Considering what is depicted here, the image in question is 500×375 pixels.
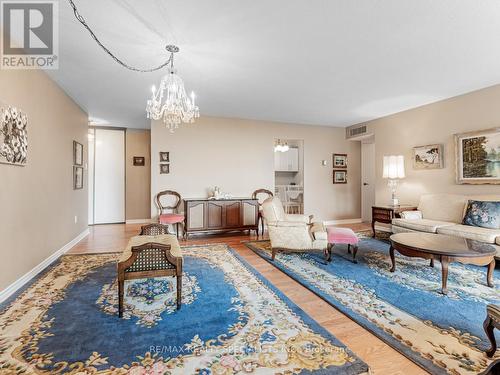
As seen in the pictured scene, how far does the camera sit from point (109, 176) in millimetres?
6812

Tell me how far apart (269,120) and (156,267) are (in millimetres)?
4766

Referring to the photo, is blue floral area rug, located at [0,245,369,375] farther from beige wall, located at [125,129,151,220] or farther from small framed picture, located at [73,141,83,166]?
beige wall, located at [125,129,151,220]

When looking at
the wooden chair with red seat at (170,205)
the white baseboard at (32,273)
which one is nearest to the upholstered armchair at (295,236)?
the wooden chair with red seat at (170,205)

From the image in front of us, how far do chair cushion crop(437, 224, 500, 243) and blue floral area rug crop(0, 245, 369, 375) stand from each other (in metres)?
2.81

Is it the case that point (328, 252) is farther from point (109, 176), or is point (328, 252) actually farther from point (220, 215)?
point (109, 176)

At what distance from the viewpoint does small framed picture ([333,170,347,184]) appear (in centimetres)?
693

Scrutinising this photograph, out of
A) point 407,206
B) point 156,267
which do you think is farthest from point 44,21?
point 407,206

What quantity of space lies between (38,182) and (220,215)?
2.99 m

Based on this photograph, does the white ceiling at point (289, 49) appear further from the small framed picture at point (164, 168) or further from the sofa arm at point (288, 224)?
the sofa arm at point (288, 224)

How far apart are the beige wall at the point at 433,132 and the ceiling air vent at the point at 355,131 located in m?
0.29

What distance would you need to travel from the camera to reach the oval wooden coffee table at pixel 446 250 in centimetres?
249

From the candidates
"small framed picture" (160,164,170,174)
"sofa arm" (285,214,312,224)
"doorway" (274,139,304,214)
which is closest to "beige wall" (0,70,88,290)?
"small framed picture" (160,164,170,174)

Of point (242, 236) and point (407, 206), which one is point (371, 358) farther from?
point (407, 206)

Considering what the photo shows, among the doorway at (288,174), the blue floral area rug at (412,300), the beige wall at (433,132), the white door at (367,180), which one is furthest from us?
the doorway at (288,174)
